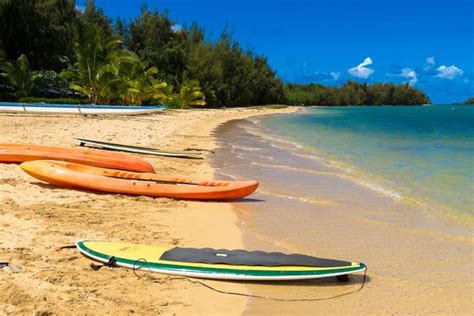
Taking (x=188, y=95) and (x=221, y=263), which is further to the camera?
(x=188, y=95)

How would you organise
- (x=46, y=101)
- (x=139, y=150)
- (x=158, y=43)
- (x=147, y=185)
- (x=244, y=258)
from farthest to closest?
(x=158, y=43)
(x=46, y=101)
(x=139, y=150)
(x=147, y=185)
(x=244, y=258)

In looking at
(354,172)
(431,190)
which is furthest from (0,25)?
(431,190)

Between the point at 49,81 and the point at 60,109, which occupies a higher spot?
the point at 49,81

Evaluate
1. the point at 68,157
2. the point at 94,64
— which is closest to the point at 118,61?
the point at 94,64

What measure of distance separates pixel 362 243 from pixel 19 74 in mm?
25217

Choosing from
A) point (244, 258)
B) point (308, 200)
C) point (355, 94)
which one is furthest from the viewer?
point (355, 94)

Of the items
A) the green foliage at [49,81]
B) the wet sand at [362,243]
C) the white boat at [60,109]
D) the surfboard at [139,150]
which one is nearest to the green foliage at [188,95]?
the green foliage at [49,81]

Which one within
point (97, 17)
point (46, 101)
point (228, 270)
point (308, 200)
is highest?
point (97, 17)

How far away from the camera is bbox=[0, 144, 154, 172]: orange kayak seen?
7.73 meters

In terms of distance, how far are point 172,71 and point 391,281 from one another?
44155mm

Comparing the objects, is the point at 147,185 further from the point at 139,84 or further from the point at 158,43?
the point at 158,43

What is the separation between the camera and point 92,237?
4395 mm

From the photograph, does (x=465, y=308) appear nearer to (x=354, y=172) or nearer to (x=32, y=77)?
(x=354, y=172)

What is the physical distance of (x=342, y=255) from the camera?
173 inches
